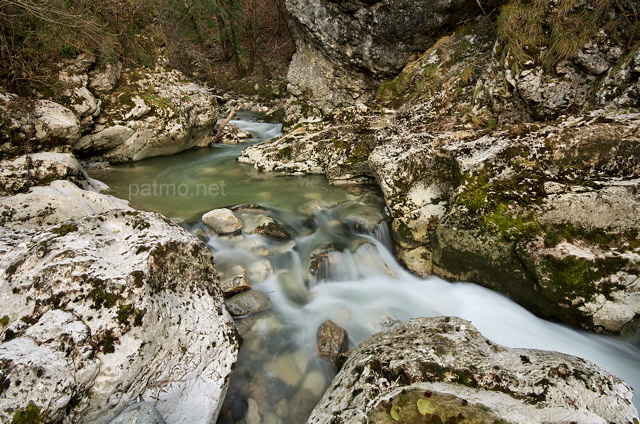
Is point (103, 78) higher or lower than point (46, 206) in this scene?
higher

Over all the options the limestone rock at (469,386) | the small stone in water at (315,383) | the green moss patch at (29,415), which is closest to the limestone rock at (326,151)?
the small stone in water at (315,383)

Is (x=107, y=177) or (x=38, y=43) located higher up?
(x=38, y=43)

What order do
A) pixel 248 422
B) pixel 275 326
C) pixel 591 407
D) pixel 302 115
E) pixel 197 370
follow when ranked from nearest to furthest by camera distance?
pixel 591 407 < pixel 197 370 < pixel 248 422 < pixel 275 326 < pixel 302 115

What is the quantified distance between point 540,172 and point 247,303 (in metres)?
4.30

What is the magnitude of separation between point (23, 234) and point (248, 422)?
2.86 metres

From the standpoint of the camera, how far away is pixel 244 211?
20.4ft

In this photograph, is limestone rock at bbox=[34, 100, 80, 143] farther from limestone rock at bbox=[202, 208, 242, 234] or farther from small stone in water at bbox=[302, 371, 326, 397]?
small stone in water at bbox=[302, 371, 326, 397]

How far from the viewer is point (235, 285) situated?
4.53 metres

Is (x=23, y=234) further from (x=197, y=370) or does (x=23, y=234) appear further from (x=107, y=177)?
(x=107, y=177)

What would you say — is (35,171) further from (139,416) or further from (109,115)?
(139,416)

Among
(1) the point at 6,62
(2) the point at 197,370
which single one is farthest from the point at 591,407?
(1) the point at 6,62

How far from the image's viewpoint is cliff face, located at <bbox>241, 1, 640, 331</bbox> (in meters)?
3.74

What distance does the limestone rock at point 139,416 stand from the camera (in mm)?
2182

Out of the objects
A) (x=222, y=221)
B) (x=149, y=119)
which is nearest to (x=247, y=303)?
(x=222, y=221)
